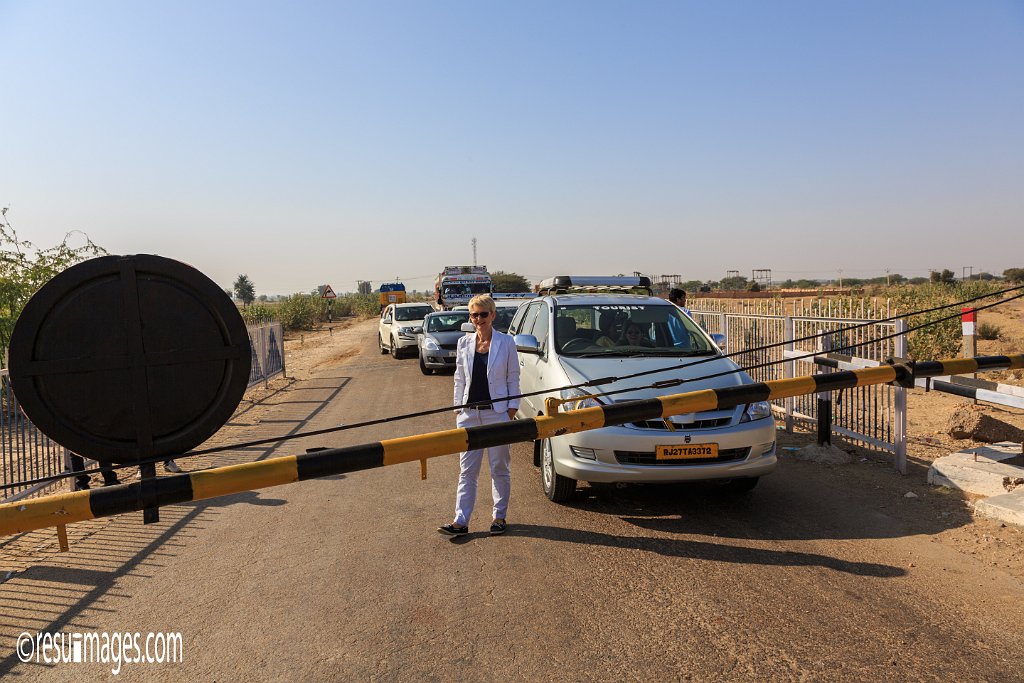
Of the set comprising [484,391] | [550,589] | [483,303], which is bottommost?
[550,589]

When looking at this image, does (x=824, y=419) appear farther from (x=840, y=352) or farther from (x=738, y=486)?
(x=738, y=486)

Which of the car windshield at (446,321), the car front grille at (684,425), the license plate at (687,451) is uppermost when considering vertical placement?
the car windshield at (446,321)

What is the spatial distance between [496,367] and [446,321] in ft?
40.9

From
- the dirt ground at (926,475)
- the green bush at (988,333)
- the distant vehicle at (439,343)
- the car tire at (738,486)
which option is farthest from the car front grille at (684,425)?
the green bush at (988,333)

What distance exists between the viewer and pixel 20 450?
6.68m

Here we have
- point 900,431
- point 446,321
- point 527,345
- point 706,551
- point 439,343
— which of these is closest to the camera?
point 706,551

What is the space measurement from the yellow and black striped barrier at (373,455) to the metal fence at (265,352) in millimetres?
10959

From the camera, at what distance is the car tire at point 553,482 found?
5.44 metres

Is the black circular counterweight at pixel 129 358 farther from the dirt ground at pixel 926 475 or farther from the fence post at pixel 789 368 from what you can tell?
the fence post at pixel 789 368

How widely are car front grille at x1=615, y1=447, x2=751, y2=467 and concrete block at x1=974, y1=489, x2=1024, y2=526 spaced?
1.89m

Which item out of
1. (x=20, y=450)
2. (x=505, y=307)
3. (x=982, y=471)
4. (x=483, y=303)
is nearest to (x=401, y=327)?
(x=505, y=307)

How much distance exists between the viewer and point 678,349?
619 cm

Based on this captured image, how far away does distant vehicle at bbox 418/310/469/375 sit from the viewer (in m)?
15.4

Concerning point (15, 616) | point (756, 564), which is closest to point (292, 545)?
point (15, 616)
